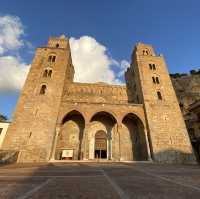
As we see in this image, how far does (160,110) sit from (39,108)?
1615 cm

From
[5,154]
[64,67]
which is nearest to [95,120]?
[64,67]

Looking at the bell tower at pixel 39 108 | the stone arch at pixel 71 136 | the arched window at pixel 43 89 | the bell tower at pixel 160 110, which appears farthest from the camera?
the arched window at pixel 43 89

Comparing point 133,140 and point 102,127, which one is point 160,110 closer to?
point 133,140

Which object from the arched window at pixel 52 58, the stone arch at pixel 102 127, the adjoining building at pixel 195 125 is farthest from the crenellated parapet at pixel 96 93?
the adjoining building at pixel 195 125

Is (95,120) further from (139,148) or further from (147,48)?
(147,48)

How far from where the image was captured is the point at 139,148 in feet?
67.1

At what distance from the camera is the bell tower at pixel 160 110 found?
58.0 ft

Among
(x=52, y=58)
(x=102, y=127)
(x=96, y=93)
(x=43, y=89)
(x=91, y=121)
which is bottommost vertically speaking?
(x=102, y=127)

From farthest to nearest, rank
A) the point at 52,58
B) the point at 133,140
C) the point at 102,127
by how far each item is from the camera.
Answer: the point at 52,58
the point at 102,127
the point at 133,140

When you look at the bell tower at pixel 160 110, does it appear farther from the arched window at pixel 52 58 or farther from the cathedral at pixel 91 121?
the arched window at pixel 52 58

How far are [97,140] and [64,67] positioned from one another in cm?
1209

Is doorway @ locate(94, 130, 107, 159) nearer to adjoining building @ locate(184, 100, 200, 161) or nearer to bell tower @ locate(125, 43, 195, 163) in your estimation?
bell tower @ locate(125, 43, 195, 163)

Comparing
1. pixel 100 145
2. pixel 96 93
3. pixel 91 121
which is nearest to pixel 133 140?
pixel 100 145

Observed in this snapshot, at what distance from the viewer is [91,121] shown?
21.4 meters
